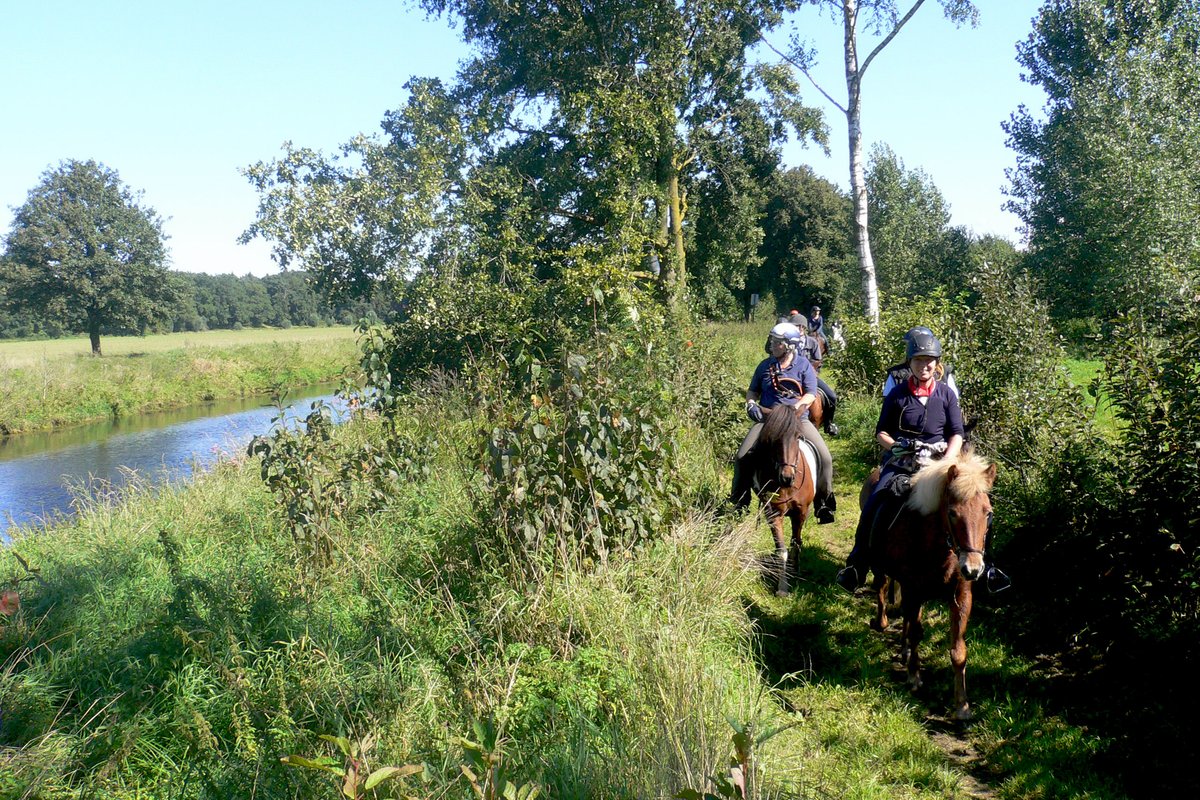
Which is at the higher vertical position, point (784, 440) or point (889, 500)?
point (784, 440)

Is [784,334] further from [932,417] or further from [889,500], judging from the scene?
[889,500]

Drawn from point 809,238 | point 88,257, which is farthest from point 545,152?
point 88,257

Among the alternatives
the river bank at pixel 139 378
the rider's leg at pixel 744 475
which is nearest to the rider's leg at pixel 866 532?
the rider's leg at pixel 744 475

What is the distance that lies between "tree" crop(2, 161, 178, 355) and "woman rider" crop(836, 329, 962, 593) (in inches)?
1750

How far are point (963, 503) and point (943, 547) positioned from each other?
0.44 meters

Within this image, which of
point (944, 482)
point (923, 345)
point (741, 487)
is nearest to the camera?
point (944, 482)

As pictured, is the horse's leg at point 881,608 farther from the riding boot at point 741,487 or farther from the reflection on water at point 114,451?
the reflection on water at point 114,451

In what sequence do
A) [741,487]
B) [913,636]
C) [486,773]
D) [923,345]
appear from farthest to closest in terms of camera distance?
[741,487] < [923,345] < [913,636] < [486,773]

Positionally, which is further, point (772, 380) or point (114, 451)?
point (114, 451)

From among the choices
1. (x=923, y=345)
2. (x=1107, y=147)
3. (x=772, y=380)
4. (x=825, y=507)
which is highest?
(x=1107, y=147)

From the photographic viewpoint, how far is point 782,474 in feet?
20.9

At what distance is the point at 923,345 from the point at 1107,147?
18.7 metres

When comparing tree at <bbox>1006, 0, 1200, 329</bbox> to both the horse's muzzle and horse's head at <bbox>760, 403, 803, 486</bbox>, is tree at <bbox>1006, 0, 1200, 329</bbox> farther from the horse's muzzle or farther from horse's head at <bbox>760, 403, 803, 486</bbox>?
the horse's muzzle

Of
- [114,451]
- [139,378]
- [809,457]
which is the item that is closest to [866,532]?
[809,457]
